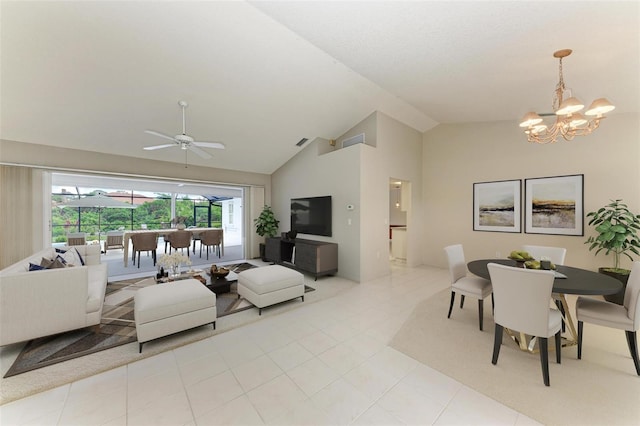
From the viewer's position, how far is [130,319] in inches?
118

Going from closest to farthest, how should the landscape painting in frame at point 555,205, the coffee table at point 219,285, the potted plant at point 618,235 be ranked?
the potted plant at point 618,235 → the coffee table at point 219,285 → the landscape painting in frame at point 555,205

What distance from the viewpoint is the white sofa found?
2.18 metres

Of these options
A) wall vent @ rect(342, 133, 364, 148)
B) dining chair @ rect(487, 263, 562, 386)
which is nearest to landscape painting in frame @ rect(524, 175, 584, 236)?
dining chair @ rect(487, 263, 562, 386)

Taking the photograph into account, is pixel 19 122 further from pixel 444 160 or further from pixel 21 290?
pixel 444 160

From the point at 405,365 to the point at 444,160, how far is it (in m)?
5.08

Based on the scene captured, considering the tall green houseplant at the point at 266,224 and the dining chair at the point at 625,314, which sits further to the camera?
the tall green houseplant at the point at 266,224

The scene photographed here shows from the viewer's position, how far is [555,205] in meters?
4.35

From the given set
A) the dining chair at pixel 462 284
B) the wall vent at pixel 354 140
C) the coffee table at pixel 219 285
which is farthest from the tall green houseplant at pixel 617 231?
the coffee table at pixel 219 285

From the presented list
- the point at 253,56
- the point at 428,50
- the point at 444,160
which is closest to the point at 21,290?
the point at 253,56

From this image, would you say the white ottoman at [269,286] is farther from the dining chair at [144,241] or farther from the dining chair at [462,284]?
the dining chair at [144,241]

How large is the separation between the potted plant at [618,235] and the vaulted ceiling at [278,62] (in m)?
1.65

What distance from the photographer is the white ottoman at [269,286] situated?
126 inches

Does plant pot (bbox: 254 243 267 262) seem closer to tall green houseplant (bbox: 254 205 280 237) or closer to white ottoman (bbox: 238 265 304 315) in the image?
tall green houseplant (bbox: 254 205 280 237)

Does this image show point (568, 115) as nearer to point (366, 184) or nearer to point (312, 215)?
point (366, 184)
